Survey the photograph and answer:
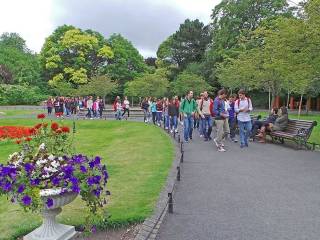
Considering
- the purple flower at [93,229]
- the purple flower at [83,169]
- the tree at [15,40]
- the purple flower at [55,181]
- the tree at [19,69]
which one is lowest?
the purple flower at [93,229]

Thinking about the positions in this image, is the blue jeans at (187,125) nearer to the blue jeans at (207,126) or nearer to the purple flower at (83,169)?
the blue jeans at (207,126)

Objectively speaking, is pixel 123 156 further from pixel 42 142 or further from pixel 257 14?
pixel 257 14

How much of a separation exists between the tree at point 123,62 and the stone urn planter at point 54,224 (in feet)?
196

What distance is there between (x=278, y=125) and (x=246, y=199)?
9.66m

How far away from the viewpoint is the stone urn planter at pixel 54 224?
526 cm

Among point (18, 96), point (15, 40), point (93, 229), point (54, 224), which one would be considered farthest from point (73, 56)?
point (54, 224)

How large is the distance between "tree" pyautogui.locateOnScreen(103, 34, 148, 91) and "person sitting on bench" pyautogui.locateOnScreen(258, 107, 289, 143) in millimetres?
49529

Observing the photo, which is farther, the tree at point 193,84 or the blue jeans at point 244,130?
the tree at point 193,84

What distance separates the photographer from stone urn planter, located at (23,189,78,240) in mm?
5258

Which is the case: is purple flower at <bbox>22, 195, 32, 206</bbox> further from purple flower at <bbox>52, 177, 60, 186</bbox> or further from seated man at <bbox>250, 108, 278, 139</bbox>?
seated man at <bbox>250, 108, 278, 139</bbox>

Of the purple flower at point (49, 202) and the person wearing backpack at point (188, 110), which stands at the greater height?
the person wearing backpack at point (188, 110)

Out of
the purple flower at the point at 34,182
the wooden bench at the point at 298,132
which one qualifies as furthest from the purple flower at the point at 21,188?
the wooden bench at the point at 298,132

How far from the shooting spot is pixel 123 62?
6650 centimetres

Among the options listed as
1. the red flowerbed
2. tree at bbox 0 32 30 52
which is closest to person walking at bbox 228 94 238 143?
the red flowerbed
